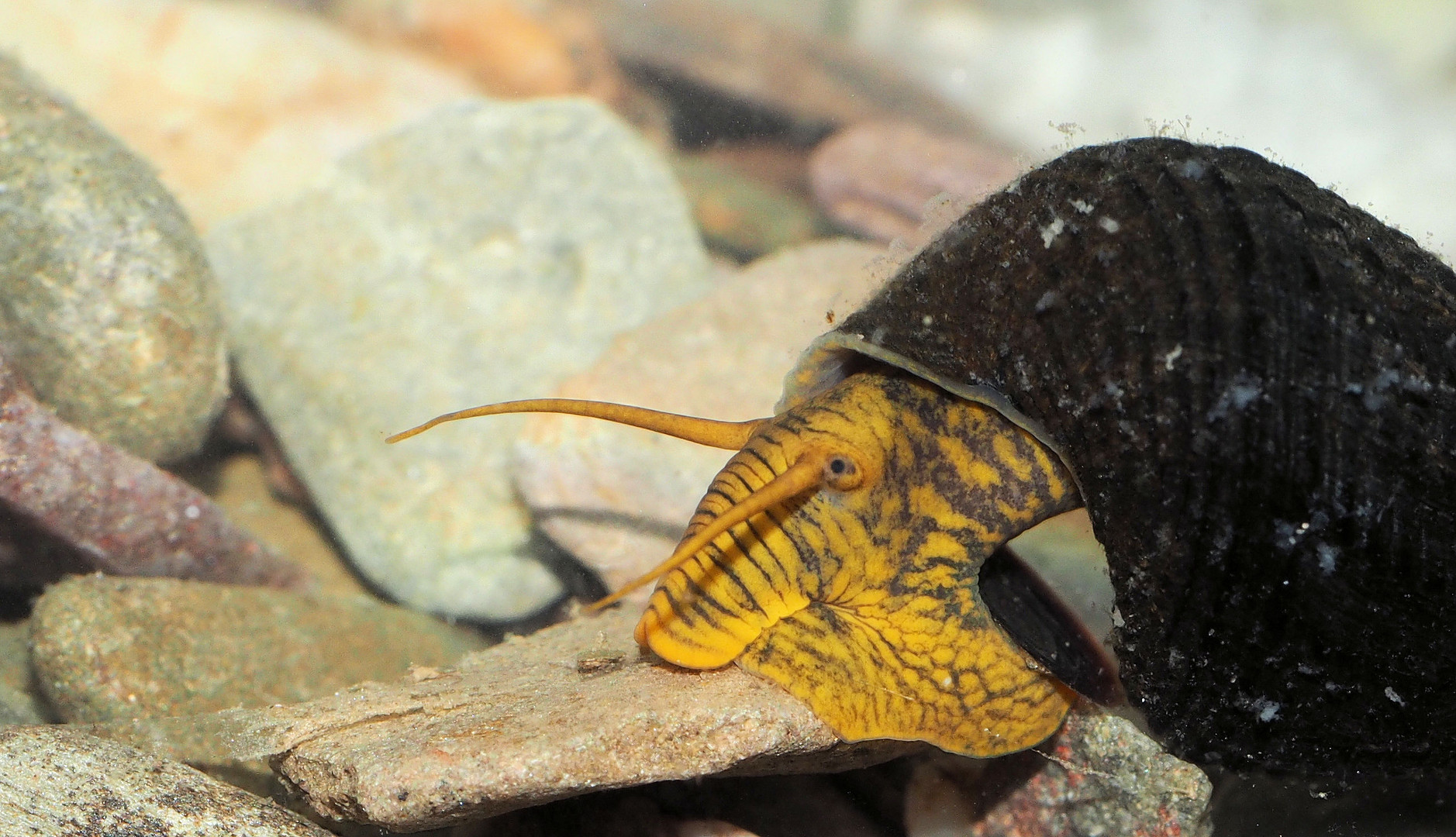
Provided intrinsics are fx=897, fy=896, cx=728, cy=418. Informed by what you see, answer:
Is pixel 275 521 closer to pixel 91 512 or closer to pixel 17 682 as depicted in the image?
pixel 91 512

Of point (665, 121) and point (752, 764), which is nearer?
point (752, 764)

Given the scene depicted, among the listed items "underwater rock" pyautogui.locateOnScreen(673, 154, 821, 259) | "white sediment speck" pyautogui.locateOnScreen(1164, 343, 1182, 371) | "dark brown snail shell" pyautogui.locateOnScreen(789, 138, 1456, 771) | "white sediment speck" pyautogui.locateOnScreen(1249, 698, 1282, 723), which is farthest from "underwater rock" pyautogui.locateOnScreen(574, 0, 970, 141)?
"white sediment speck" pyautogui.locateOnScreen(1249, 698, 1282, 723)

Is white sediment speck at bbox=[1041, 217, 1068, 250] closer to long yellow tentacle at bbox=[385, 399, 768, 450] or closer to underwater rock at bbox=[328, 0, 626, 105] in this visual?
long yellow tentacle at bbox=[385, 399, 768, 450]

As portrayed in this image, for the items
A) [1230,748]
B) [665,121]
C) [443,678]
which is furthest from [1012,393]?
[665,121]

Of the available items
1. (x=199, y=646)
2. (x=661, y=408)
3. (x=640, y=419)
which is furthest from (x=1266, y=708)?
(x=199, y=646)

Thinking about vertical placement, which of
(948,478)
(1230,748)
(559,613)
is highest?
(948,478)

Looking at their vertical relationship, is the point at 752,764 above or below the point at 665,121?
below

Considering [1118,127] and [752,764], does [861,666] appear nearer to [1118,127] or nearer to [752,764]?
[752,764]
